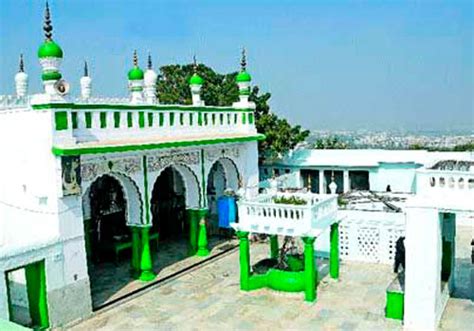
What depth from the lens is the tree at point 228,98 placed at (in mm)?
20047

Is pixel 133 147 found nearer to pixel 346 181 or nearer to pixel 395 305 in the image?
pixel 395 305

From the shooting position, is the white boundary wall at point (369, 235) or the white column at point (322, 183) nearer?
the white boundary wall at point (369, 235)

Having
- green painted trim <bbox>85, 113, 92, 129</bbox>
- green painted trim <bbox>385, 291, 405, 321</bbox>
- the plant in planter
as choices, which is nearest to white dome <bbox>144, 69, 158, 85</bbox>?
green painted trim <bbox>85, 113, 92, 129</bbox>

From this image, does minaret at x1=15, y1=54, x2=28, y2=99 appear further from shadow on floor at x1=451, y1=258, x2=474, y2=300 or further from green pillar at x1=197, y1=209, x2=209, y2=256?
shadow on floor at x1=451, y1=258, x2=474, y2=300

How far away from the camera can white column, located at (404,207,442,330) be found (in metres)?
9.11

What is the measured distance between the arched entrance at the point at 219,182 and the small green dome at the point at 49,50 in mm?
6820

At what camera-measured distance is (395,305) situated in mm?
10023

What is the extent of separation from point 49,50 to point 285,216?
5.70 meters

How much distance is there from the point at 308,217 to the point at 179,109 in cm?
475

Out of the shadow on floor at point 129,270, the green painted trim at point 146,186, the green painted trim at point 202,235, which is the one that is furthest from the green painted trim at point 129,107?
the shadow on floor at point 129,270

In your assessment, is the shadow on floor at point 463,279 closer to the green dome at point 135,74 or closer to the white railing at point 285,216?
the white railing at point 285,216

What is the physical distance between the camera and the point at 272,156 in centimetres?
2041

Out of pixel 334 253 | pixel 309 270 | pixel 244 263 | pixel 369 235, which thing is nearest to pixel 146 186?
pixel 244 263

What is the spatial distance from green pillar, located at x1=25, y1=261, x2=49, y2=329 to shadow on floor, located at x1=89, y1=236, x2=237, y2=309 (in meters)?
1.40
